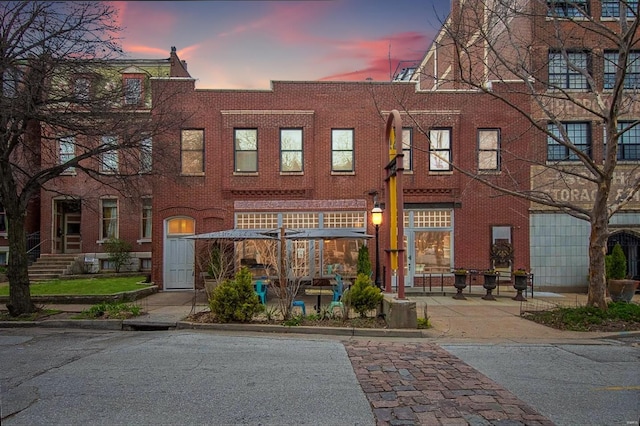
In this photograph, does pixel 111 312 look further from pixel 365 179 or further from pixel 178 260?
pixel 365 179

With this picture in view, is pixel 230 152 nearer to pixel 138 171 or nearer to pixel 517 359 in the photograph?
pixel 138 171

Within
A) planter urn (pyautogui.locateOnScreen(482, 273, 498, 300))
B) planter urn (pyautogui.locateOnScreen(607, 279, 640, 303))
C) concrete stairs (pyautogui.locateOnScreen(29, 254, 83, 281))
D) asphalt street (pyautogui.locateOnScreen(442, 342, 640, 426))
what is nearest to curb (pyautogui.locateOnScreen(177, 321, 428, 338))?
asphalt street (pyautogui.locateOnScreen(442, 342, 640, 426))

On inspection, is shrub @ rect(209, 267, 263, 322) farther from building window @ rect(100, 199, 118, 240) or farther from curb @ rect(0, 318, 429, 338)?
building window @ rect(100, 199, 118, 240)

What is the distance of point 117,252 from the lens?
21984 mm

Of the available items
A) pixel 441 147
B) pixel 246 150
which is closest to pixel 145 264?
pixel 246 150

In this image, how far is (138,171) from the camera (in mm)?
12781

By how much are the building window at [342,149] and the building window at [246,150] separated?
Answer: 320cm

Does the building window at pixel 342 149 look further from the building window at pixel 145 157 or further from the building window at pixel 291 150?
the building window at pixel 145 157

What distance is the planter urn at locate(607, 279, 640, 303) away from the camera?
1389 centimetres

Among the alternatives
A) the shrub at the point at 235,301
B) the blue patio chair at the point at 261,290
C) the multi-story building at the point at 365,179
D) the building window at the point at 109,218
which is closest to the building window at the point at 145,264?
the building window at the point at 109,218

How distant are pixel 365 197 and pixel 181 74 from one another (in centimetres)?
1498

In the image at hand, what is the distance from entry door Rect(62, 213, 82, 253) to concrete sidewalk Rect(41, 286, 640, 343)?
9829 mm

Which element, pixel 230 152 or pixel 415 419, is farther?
pixel 230 152

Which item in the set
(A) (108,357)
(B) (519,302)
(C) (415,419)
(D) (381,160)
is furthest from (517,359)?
(D) (381,160)
